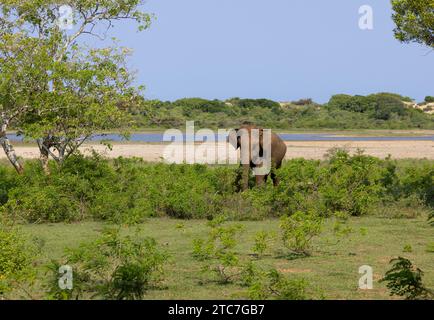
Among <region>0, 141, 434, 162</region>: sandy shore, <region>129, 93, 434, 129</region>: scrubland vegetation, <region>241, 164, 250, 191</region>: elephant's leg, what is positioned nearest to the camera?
<region>241, 164, 250, 191</region>: elephant's leg

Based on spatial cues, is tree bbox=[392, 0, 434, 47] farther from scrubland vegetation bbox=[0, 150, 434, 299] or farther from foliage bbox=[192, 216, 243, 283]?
foliage bbox=[192, 216, 243, 283]

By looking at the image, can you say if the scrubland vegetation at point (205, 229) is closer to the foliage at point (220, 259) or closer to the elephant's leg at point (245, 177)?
the foliage at point (220, 259)

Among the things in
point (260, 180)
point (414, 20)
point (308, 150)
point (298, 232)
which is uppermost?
point (414, 20)

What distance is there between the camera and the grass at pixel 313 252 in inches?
366

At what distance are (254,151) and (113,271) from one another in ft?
32.4

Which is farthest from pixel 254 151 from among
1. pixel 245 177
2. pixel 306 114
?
pixel 306 114

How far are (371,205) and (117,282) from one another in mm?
9470

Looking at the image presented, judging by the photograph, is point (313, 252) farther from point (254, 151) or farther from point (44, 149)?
point (44, 149)

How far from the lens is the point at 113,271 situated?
9258 millimetres

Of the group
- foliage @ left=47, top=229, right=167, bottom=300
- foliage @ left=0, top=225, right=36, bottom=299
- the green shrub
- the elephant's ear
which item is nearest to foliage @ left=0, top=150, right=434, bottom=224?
the green shrub

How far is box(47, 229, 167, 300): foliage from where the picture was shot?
8.12 meters

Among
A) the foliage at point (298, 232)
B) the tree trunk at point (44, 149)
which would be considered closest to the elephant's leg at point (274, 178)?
the tree trunk at point (44, 149)

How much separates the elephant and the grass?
97.6 inches

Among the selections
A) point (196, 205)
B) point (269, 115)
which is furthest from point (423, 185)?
point (269, 115)
